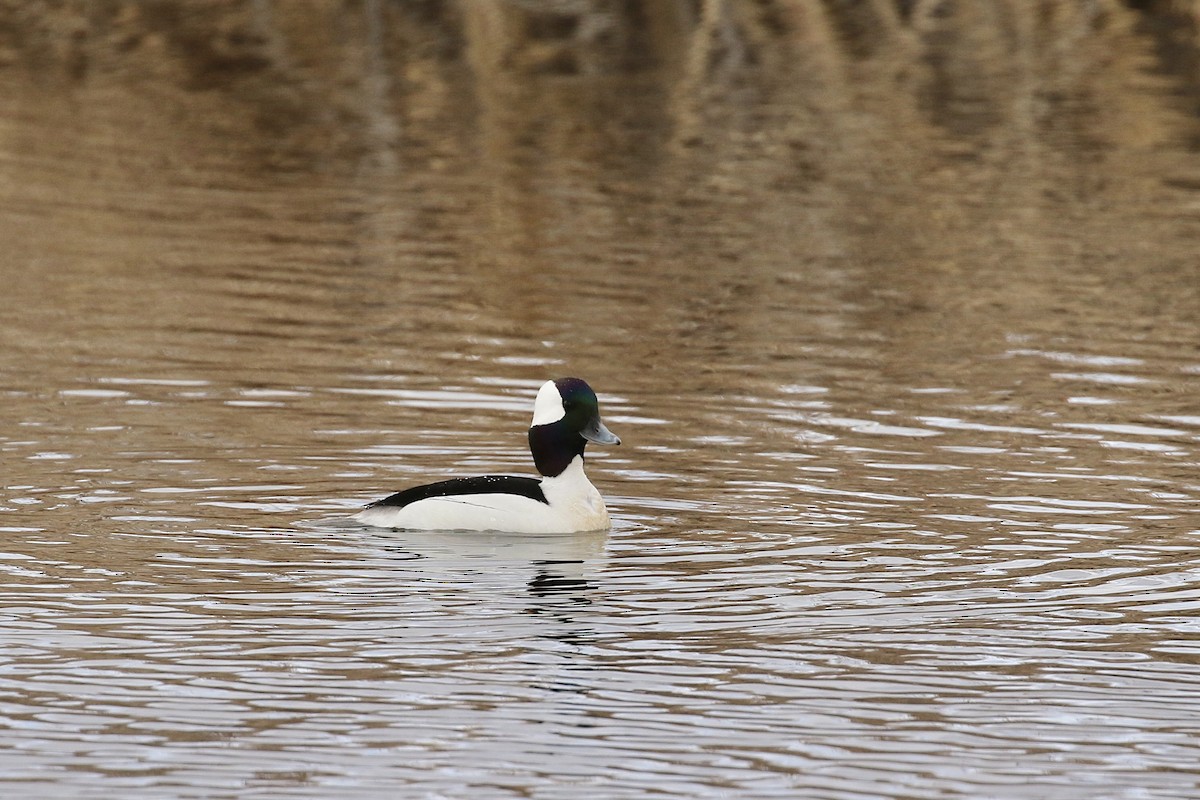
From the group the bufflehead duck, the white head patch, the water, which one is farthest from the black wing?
the white head patch

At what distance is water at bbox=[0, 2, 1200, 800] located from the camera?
8.91 metres

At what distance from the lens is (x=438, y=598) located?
1097cm

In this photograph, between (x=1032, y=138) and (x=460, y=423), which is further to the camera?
(x=1032, y=138)

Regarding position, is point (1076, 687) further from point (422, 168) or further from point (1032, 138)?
point (1032, 138)

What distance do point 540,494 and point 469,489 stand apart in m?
0.46

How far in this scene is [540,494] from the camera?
12.6m

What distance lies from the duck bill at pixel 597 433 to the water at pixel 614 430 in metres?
0.51

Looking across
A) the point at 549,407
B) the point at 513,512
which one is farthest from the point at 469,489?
the point at 549,407

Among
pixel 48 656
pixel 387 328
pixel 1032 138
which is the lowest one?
pixel 1032 138

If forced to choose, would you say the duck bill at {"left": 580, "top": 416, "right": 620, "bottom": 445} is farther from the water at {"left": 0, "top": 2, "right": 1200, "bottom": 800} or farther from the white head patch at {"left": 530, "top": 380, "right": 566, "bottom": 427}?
the water at {"left": 0, "top": 2, "right": 1200, "bottom": 800}

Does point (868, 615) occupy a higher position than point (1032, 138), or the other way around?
point (868, 615)

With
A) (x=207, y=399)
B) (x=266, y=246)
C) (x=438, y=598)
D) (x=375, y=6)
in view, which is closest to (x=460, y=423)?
(x=207, y=399)

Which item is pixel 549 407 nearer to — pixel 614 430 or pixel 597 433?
pixel 597 433

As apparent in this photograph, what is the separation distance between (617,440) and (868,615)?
248cm
